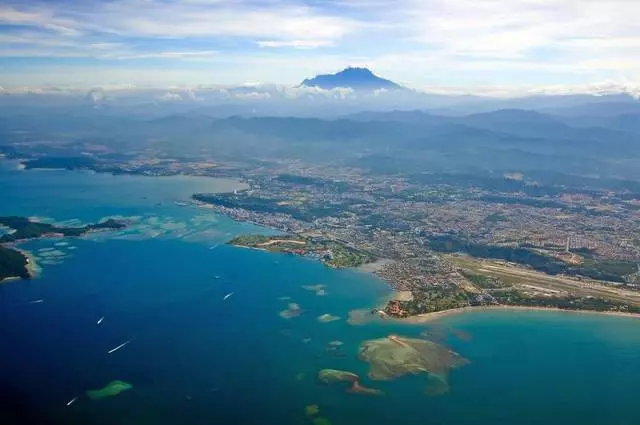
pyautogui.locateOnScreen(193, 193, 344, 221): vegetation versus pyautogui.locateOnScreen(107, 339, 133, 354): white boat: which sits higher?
pyautogui.locateOnScreen(193, 193, 344, 221): vegetation

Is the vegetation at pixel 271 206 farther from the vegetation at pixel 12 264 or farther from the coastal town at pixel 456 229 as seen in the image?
the vegetation at pixel 12 264

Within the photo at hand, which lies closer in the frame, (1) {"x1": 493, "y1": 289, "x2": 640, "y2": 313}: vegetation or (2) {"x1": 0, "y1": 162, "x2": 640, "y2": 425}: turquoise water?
(2) {"x1": 0, "y1": 162, "x2": 640, "y2": 425}: turquoise water

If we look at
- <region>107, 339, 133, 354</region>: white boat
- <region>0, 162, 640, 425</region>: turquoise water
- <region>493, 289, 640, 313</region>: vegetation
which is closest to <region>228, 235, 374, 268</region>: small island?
<region>0, 162, 640, 425</region>: turquoise water

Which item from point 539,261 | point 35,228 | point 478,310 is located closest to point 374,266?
point 478,310

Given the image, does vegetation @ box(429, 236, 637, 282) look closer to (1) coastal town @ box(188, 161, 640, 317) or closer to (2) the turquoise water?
(1) coastal town @ box(188, 161, 640, 317)

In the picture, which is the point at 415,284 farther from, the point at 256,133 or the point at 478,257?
the point at 256,133

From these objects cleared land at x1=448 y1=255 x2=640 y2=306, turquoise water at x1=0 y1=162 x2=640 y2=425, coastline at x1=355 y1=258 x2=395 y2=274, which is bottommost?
turquoise water at x1=0 y1=162 x2=640 y2=425
